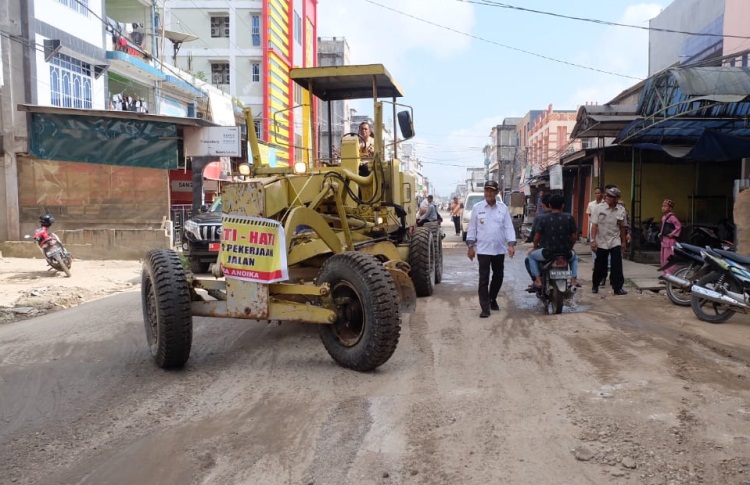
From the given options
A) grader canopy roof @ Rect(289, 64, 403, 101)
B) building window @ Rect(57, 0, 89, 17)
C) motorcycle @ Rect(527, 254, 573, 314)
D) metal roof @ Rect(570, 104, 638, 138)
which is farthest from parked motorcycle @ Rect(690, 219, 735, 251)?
building window @ Rect(57, 0, 89, 17)

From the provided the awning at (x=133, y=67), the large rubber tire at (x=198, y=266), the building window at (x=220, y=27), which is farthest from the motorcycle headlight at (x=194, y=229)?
the building window at (x=220, y=27)

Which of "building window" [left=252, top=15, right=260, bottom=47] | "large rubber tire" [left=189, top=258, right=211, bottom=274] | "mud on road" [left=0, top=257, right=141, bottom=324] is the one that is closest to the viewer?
"mud on road" [left=0, top=257, right=141, bottom=324]

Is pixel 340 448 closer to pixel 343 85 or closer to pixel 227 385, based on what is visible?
pixel 227 385

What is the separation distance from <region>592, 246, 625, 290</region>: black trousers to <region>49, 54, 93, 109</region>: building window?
16.1m

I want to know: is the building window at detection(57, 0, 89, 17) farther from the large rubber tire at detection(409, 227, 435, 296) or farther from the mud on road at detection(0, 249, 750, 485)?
the mud on road at detection(0, 249, 750, 485)

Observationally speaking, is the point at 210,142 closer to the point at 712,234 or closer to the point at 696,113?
the point at 696,113

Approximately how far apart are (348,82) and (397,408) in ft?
17.1

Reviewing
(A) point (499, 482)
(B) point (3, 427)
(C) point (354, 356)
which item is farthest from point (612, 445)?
(B) point (3, 427)

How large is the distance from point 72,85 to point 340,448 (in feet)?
63.0

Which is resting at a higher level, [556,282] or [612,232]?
[612,232]

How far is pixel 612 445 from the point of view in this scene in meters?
3.68

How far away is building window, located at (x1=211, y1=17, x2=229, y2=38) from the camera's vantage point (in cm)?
3450

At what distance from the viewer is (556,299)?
795 centimetres

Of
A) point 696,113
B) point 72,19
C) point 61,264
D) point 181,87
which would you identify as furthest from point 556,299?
point 181,87
